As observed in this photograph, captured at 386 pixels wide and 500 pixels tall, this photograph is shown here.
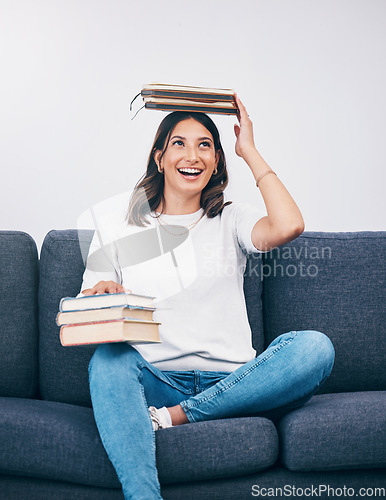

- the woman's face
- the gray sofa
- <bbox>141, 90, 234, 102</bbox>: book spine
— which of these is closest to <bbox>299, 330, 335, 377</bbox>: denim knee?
the gray sofa

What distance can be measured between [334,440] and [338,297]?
0.63m

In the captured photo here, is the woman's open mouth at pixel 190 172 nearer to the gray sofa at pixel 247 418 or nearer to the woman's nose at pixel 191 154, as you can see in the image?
the woman's nose at pixel 191 154

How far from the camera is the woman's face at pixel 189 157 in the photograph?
6.35ft

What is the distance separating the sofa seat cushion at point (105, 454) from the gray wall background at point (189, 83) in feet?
4.13

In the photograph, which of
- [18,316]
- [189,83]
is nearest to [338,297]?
[18,316]

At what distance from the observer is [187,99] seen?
69.9 inches

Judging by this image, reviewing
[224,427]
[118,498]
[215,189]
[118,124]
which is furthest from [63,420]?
[118,124]

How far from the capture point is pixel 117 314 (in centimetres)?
145

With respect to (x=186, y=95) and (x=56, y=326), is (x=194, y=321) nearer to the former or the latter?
(x=56, y=326)

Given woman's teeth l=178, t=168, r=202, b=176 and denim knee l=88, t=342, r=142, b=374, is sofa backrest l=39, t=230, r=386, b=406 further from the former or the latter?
denim knee l=88, t=342, r=142, b=374

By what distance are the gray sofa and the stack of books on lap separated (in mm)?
532

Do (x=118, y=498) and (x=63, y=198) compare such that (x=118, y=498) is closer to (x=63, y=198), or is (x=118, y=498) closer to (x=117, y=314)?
(x=117, y=314)

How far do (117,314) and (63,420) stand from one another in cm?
33

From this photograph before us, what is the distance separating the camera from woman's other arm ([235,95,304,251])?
67.6 inches
